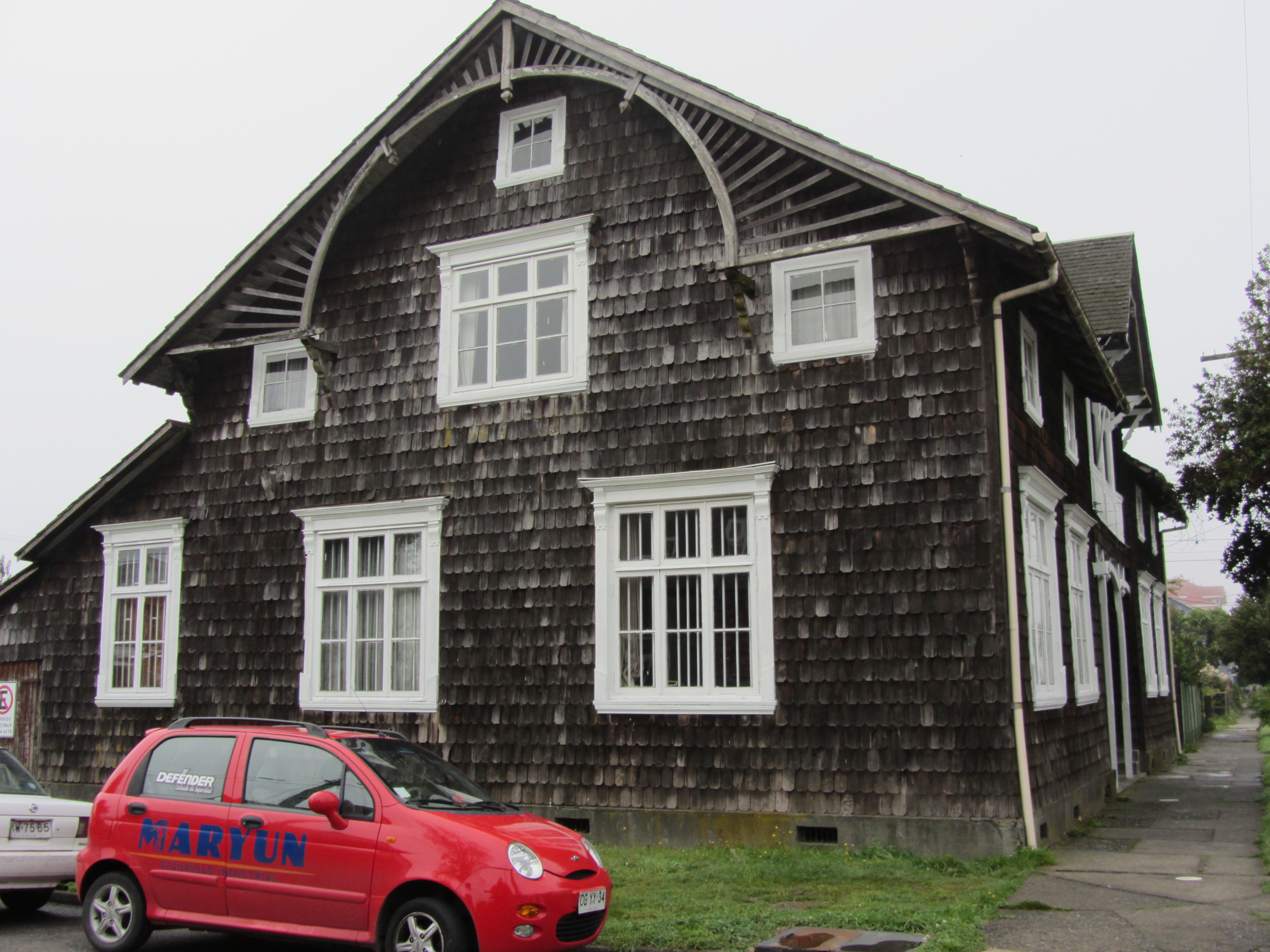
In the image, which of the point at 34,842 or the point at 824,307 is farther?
the point at 824,307

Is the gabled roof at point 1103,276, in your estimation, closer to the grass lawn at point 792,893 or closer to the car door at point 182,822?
the grass lawn at point 792,893

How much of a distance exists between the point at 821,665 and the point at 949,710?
50.5 inches

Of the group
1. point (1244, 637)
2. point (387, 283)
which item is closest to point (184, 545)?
point (387, 283)

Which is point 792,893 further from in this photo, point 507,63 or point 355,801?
point 507,63

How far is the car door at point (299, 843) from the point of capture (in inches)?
279

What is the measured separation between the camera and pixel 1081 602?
593 inches

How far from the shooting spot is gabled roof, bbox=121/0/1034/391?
37.3 ft

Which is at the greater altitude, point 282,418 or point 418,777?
point 282,418

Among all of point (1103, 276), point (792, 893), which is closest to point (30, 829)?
point (792, 893)

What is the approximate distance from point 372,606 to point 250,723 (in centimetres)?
586

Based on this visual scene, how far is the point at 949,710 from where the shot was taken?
35.2ft

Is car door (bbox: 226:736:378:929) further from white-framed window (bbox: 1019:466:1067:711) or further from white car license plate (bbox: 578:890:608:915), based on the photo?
white-framed window (bbox: 1019:466:1067:711)

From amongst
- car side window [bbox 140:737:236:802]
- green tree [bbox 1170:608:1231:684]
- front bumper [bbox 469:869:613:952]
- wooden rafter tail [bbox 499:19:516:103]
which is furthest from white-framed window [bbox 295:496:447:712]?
green tree [bbox 1170:608:1231:684]

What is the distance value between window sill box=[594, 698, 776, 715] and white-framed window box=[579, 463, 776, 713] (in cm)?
1
